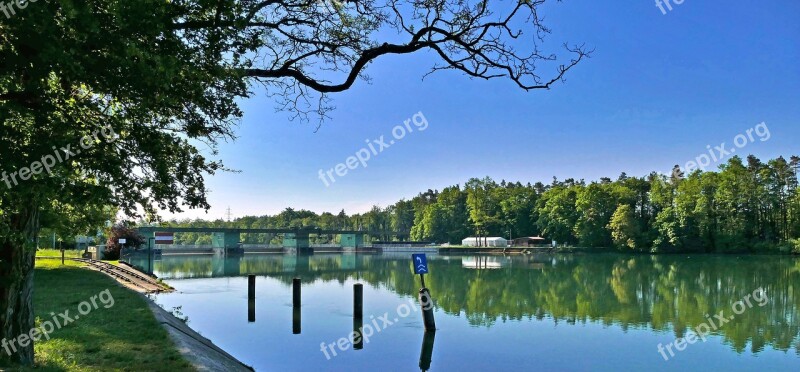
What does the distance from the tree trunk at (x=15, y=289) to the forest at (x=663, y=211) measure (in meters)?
76.7

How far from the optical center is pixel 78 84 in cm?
577

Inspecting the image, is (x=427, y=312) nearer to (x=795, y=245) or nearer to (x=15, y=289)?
(x=15, y=289)

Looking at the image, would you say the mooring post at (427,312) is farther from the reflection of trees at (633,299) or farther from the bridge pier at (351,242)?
the bridge pier at (351,242)

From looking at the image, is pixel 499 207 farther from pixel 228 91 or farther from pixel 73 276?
pixel 228 91

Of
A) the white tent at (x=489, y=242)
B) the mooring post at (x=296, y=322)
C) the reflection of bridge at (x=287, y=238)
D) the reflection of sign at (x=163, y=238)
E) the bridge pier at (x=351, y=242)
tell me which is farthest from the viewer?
the bridge pier at (x=351, y=242)

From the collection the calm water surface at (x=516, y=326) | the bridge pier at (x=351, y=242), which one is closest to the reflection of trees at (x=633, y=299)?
the calm water surface at (x=516, y=326)

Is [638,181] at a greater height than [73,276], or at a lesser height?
greater

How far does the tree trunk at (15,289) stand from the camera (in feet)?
21.9

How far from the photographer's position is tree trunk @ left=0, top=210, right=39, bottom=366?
21.9 ft

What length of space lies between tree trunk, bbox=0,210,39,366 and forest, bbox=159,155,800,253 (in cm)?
7668

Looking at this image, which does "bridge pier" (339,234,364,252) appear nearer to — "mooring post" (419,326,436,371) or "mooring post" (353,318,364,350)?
"mooring post" (353,318,364,350)

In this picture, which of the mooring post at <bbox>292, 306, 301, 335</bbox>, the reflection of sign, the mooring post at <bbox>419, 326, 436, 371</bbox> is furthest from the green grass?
the reflection of sign

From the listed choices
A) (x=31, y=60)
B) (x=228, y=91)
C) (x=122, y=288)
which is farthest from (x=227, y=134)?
(x=122, y=288)

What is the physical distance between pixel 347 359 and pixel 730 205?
72.2m
